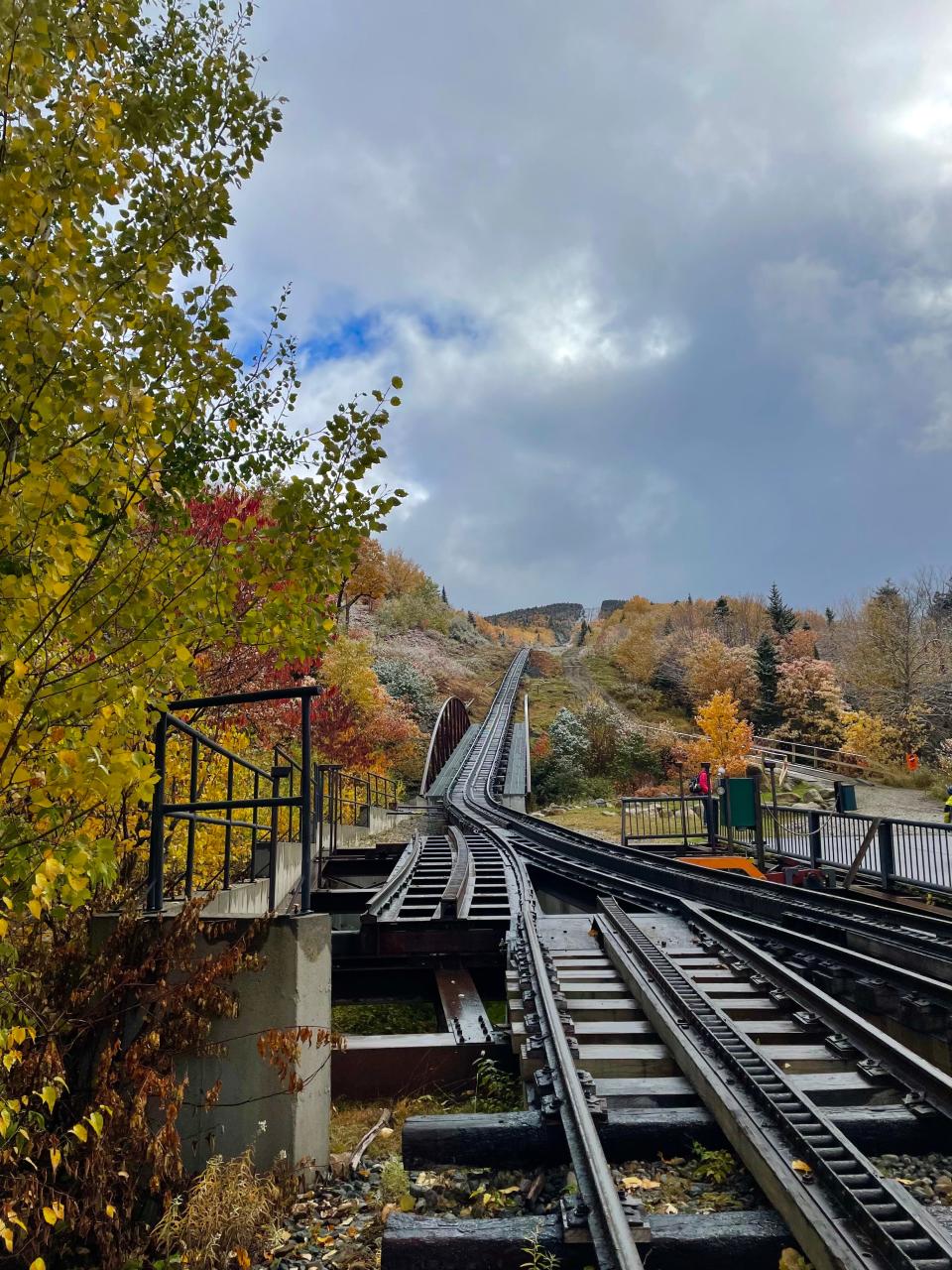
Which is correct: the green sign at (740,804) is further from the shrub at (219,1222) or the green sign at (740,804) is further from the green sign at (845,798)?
the shrub at (219,1222)

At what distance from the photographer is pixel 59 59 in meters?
3.35

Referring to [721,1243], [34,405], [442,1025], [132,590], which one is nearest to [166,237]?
[34,405]

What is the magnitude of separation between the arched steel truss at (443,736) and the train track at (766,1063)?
27.2 metres

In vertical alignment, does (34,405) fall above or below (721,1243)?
above

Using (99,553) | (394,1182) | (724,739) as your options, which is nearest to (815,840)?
(394,1182)

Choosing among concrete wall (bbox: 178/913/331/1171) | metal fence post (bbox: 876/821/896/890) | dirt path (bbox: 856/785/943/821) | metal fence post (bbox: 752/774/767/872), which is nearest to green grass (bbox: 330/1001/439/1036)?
concrete wall (bbox: 178/913/331/1171)

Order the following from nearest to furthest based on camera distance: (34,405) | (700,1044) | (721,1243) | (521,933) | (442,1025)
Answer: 1. (34,405)
2. (721,1243)
3. (700,1044)
4. (442,1025)
5. (521,933)

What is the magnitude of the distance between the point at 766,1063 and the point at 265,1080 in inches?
104

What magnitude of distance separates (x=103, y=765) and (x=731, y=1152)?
3.34m

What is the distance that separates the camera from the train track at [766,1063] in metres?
2.84

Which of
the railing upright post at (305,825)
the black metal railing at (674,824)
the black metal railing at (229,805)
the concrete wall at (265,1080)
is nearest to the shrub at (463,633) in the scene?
the black metal railing at (674,824)

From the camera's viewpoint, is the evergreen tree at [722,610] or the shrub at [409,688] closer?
the shrub at [409,688]

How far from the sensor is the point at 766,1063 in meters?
4.32

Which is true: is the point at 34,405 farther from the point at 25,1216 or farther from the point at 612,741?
the point at 612,741
